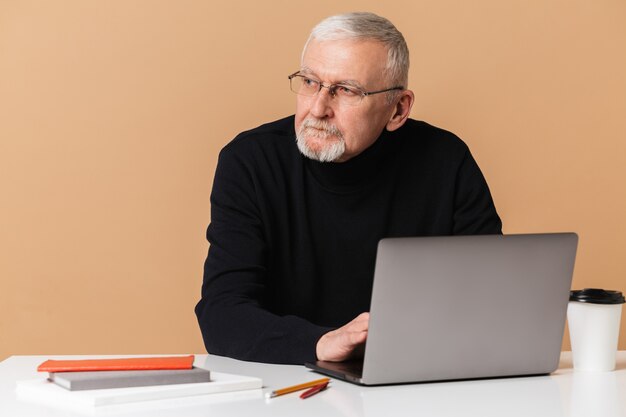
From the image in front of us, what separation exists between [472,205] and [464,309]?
2.90ft

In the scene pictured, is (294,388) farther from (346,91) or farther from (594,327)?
(346,91)

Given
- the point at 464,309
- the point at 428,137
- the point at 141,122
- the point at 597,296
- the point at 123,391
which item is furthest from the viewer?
the point at 141,122

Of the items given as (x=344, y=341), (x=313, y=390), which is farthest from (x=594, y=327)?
(x=313, y=390)

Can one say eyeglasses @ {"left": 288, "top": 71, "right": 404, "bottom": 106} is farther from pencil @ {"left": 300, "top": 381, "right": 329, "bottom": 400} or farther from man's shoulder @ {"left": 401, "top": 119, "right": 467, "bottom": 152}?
pencil @ {"left": 300, "top": 381, "right": 329, "bottom": 400}

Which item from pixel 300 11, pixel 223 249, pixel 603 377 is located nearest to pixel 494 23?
pixel 300 11

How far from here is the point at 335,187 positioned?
2.26 m

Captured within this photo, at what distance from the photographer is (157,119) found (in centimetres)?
317

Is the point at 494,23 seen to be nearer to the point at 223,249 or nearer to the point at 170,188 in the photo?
the point at 170,188

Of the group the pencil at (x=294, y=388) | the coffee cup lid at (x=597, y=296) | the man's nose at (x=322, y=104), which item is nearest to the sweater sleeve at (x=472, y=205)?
the man's nose at (x=322, y=104)

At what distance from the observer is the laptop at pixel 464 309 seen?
1430 mm

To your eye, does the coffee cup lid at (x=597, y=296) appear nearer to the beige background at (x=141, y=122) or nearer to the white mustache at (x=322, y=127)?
the white mustache at (x=322, y=127)

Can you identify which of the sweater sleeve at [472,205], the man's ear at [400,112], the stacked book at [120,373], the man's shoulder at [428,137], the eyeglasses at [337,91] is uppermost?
the eyeglasses at [337,91]

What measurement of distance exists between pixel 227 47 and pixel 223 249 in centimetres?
135

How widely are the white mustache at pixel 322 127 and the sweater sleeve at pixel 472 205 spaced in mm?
390
